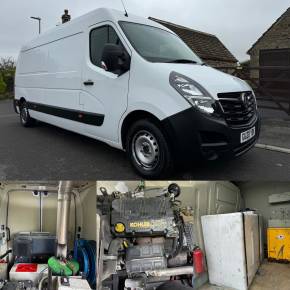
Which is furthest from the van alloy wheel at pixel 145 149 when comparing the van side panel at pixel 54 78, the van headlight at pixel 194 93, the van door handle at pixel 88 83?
the van side panel at pixel 54 78

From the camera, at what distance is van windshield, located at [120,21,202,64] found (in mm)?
4840

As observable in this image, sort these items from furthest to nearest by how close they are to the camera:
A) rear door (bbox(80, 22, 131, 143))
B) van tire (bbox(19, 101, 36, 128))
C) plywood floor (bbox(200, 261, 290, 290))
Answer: van tire (bbox(19, 101, 36, 128)), plywood floor (bbox(200, 261, 290, 290)), rear door (bbox(80, 22, 131, 143))

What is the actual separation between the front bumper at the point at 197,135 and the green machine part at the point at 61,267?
6.79 ft

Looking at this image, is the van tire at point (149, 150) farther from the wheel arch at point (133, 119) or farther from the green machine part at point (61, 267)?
the green machine part at point (61, 267)

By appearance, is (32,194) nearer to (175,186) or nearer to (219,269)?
(175,186)

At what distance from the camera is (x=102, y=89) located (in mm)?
5113

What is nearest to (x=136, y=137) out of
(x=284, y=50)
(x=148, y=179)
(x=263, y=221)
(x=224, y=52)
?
(x=148, y=179)

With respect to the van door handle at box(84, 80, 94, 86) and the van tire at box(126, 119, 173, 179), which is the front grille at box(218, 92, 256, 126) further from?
the van door handle at box(84, 80, 94, 86)

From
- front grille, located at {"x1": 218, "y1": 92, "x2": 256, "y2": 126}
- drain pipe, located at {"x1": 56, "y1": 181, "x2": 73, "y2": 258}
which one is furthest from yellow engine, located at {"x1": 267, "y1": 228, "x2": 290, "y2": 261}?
drain pipe, located at {"x1": 56, "y1": 181, "x2": 73, "y2": 258}

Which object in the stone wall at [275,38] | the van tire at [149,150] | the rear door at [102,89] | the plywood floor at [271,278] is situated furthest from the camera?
the stone wall at [275,38]

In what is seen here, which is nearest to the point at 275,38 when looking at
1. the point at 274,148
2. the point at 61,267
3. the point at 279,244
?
the point at 274,148

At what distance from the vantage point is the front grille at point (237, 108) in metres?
4.34

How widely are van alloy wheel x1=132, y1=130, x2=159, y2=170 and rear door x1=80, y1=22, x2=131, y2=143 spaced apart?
0.40 metres

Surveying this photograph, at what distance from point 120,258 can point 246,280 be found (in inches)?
70.9
